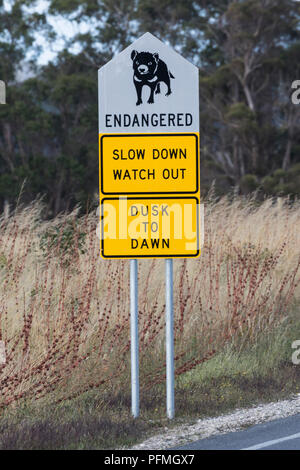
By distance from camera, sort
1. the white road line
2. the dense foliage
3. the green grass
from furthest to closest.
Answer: the dense foliage < the green grass < the white road line

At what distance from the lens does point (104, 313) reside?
285 inches

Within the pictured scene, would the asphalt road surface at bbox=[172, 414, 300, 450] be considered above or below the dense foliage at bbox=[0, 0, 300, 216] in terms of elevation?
below

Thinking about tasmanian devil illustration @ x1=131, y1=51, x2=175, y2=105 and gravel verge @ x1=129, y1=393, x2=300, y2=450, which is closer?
gravel verge @ x1=129, y1=393, x2=300, y2=450

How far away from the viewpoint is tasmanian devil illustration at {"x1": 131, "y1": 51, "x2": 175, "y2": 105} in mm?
6216

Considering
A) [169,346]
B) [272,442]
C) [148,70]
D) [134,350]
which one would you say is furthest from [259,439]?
[148,70]

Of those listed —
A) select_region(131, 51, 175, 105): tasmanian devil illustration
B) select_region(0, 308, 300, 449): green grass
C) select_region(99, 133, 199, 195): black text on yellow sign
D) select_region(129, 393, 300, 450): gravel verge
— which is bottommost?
select_region(129, 393, 300, 450): gravel verge

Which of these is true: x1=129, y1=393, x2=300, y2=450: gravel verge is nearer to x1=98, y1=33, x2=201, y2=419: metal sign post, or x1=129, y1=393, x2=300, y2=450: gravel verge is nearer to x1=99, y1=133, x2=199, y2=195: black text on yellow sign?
x1=98, y1=33, x2=201, y2=419: metal sign post

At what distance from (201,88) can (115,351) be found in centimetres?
2515

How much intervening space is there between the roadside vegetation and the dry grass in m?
0.02

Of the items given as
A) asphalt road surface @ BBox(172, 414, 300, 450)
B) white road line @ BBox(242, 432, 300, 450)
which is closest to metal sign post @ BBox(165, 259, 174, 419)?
asphalt road surface @ BBox(172, 414, 300, 450)

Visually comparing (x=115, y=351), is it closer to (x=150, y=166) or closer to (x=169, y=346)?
(x=169, y=346)

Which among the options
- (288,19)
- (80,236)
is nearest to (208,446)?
(80,236)

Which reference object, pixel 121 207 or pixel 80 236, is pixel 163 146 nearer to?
pixel 121 207

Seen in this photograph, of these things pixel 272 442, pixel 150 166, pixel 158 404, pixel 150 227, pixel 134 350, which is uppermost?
pixel 150 166
